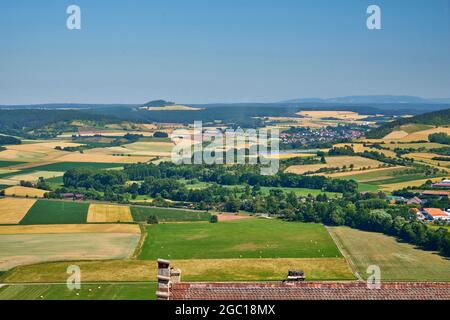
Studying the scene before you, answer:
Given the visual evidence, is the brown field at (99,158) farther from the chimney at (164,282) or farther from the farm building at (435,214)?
the chimney at (164,282)

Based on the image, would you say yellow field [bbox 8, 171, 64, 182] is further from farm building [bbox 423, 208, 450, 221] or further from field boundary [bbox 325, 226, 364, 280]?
farm building [bbox 423, 208, 450, 221]

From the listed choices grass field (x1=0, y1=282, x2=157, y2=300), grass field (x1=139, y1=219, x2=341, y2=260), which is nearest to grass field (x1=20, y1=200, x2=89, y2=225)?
grass field (x1=139, y1=219, x2=341, y2=260)

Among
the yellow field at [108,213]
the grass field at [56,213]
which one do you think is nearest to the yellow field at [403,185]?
the yellow field at [108,213]
